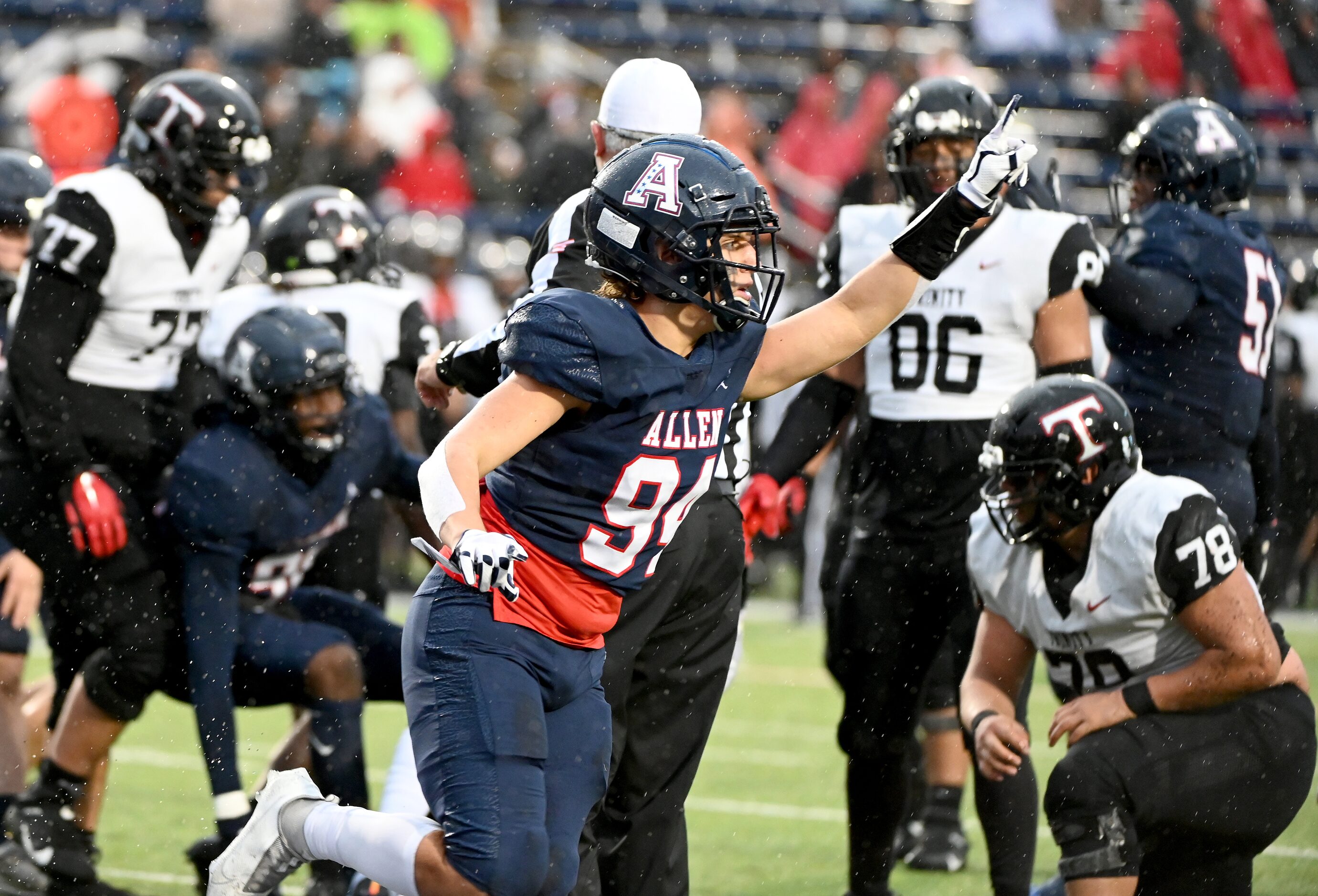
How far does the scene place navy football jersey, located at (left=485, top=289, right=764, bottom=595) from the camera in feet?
9.86

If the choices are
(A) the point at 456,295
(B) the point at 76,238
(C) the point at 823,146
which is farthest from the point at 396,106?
(B) the point at 76,238

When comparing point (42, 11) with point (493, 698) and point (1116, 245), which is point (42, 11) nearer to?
point (1116, 245)

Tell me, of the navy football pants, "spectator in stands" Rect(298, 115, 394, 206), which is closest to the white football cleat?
the navy football pants

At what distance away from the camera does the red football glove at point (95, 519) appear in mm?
4445

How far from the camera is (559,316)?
119 inches

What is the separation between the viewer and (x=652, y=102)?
4020 mm

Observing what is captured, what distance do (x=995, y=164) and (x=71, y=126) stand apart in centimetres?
953

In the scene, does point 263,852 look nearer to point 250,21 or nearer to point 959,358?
point 959,358

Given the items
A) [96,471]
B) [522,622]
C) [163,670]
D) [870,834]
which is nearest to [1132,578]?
[870,834]

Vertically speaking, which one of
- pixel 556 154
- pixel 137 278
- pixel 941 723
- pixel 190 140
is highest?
pixel 556 154

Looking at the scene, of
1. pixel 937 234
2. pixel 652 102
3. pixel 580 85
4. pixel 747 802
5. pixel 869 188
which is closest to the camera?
pixel 937 234

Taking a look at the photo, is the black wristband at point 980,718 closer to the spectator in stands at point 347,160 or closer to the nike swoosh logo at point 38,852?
the nike swoosh logo at point 38,852

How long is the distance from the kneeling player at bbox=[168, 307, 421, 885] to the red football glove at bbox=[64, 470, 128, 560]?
7.1 inches

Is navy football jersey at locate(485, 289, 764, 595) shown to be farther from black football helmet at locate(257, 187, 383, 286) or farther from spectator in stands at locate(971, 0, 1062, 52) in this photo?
spectator in stands at locate(971, 0, 1062, 52)
